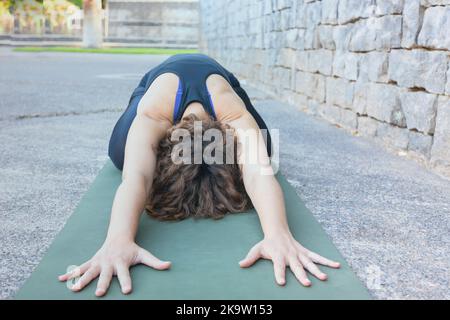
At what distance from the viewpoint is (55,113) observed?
543cm

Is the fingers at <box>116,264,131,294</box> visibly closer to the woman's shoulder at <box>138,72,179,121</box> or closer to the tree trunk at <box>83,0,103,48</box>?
the woman's shoulder at <box>138,72,179,121</box>

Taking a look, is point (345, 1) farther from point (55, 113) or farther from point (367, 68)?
point (55, 113)

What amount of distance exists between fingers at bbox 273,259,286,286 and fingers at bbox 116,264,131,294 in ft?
1.52

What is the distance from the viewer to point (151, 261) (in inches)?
69.6

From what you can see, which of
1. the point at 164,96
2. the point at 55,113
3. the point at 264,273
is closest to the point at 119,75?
the point at 55,113

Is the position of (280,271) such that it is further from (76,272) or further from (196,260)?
(76,272)

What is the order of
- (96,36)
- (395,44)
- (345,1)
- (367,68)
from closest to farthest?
(395,44) < (367,68) < (345,1) < (96,36)

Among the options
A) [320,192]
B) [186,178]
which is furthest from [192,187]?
[320,192]

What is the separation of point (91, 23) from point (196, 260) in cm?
2224

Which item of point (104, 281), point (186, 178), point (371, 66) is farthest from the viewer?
point (371, 66)

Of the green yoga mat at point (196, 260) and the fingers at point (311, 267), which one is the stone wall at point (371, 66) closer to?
the green yoga mat at point (196, 260)

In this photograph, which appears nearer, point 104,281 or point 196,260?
point 104,281

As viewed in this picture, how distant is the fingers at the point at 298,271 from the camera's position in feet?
5.48
